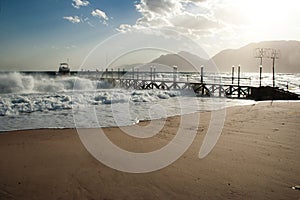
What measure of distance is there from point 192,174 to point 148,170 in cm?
80

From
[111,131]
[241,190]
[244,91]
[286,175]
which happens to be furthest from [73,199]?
[244,91]

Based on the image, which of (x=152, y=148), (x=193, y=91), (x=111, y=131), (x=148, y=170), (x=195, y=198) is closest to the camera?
(x=195, y=198)

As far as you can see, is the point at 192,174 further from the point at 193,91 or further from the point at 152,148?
the point at 193,91

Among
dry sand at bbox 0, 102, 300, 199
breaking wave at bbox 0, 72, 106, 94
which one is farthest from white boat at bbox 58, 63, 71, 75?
dry sand at bbox 0, 102, 300, 199

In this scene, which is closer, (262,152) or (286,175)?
(286,175)

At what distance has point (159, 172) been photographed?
4.57 meters

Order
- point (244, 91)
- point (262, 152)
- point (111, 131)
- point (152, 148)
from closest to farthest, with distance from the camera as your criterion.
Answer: point (262, 152) → point (152, 148) → point (111, 131) → point (244, 91)

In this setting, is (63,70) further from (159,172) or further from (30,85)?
(159,172)

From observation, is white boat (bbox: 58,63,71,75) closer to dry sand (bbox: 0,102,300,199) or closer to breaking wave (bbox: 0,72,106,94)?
breaking wave (bbox: 0,72,106,94)

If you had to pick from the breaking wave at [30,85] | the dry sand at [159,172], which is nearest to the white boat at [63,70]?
the breaking wave at [30,85]

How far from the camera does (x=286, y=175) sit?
4.24 meters

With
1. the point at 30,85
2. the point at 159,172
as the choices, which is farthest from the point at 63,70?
the point at 159,172

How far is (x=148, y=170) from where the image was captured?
4688mm

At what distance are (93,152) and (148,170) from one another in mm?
1667
